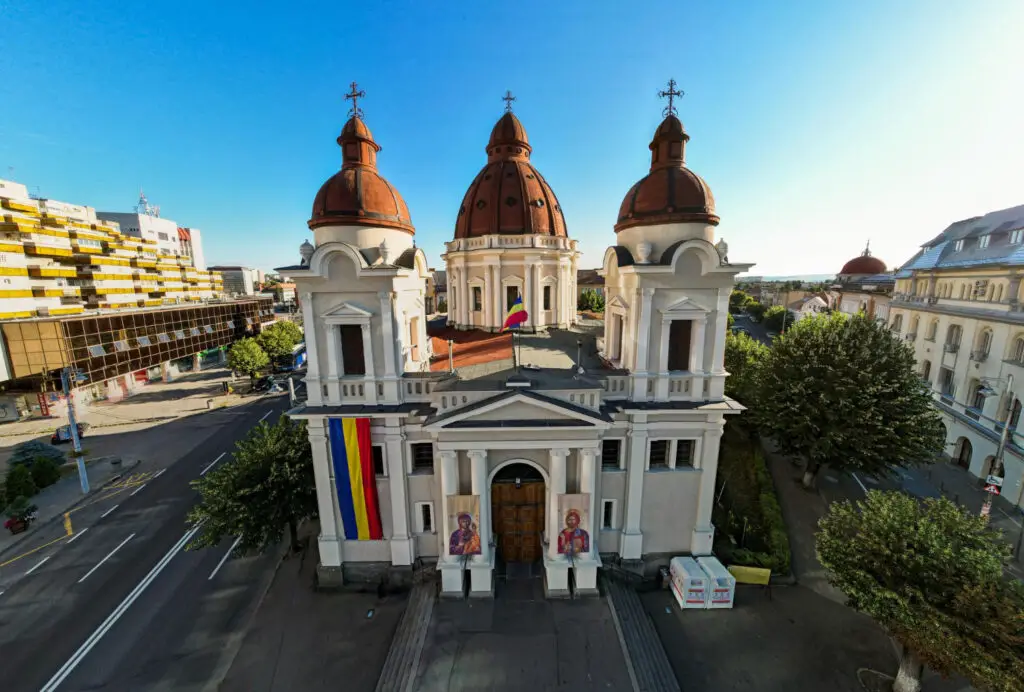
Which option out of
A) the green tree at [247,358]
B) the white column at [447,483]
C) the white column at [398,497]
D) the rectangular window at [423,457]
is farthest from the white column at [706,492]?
the green tree at [247,358]

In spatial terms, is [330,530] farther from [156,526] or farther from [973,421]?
[973,421]

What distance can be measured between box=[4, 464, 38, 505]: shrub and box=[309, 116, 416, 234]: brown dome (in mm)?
30636

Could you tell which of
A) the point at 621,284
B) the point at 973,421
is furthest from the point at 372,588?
the point at 973,421

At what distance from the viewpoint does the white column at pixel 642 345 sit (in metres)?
18.7

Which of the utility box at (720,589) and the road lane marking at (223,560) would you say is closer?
the utility box at (720,589)

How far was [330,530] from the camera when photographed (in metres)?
20.4

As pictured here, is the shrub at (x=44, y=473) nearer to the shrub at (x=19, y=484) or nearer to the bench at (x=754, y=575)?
the shrub at (x=19, y=484)

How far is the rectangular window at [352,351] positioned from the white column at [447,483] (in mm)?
5712

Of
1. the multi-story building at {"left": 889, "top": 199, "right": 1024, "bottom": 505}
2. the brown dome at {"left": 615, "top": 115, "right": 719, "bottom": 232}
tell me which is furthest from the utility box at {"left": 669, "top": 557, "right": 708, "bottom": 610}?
the multi-story building at {"left": 889, "top": 199, "right": 1024, "bottom": 505}

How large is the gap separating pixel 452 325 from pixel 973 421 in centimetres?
4197

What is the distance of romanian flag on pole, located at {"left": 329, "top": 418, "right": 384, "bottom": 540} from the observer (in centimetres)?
1895

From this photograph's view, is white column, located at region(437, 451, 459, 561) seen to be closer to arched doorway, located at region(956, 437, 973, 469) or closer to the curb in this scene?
the curb

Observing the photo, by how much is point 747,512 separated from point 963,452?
2349cm

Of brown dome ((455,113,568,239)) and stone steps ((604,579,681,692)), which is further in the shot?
brown dome ((455,113,568,239))
